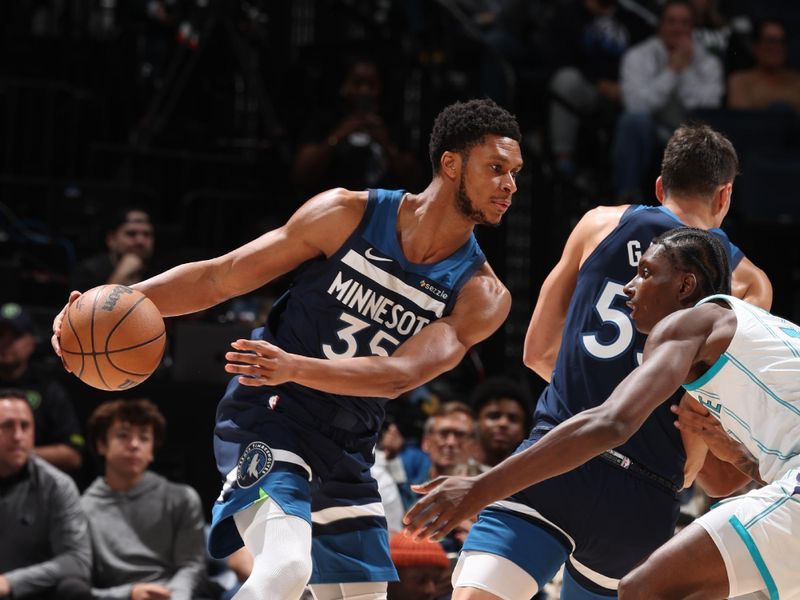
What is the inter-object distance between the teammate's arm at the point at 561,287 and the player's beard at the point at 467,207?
350mm

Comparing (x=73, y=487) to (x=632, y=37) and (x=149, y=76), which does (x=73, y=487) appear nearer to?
(x=149, y=76)

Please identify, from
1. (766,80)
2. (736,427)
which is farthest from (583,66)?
(736,427)

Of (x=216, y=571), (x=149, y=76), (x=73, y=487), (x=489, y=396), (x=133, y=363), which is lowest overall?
(x=216, y=571)

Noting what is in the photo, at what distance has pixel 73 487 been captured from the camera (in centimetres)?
775

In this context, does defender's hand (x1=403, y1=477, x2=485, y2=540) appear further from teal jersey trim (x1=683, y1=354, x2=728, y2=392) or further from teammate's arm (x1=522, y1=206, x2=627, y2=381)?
teammate's arm (x1=522, y1=206, x2=627, y2=381)

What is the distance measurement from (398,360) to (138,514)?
3475mm

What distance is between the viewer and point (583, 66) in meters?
11.7

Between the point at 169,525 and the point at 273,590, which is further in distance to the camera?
the point at 169,525

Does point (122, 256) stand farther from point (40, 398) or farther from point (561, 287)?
point (561, 287)

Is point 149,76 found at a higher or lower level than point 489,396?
higher

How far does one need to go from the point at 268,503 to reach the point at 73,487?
3.40m

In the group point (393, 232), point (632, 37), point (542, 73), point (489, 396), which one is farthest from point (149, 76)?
point (393, 232)

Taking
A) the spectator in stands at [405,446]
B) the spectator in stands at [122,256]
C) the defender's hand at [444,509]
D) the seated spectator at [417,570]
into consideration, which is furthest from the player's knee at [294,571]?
the spectator in stands at [122,256]

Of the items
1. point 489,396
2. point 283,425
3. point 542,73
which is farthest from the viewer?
point 542,73
